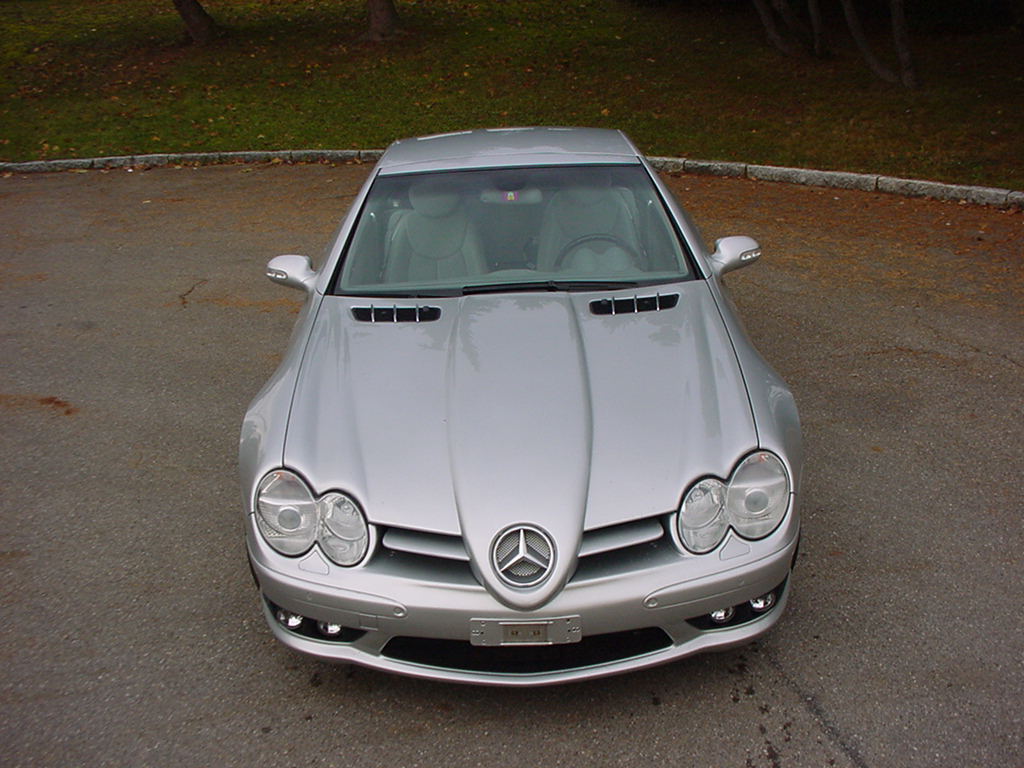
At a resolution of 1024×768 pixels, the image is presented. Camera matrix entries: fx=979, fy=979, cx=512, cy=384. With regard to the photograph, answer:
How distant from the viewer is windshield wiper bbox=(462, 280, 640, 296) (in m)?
3.90

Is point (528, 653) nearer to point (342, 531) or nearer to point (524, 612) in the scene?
point (524, 612)

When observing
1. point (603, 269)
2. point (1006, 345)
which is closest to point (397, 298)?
point (603, 269)

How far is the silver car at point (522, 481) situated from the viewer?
9.02ft

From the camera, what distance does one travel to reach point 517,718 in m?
2.97

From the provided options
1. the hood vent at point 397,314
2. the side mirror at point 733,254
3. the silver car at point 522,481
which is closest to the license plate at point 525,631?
the silver car at point 522,481

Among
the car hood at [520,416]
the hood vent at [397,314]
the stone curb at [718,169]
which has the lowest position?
the stone curb at [718,169]

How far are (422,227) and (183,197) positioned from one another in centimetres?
721

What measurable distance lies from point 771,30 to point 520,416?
42.8 ft

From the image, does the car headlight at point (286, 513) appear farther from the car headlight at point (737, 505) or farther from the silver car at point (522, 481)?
the car headlight at point (737, 505)

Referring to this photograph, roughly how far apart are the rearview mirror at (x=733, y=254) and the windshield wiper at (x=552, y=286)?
52 centimetres

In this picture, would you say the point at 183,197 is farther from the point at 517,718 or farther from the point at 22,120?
the point at 517,718

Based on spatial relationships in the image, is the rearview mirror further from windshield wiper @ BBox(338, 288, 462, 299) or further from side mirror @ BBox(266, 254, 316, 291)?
side mirror @ BBox(266, 254, 316, 291)

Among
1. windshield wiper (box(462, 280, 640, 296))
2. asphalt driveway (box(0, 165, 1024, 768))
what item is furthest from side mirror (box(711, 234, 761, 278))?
asphalt driveway (box(0, 165, 1024, 768))

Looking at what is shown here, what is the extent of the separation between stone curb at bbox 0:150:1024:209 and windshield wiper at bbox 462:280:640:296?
4999 mm
